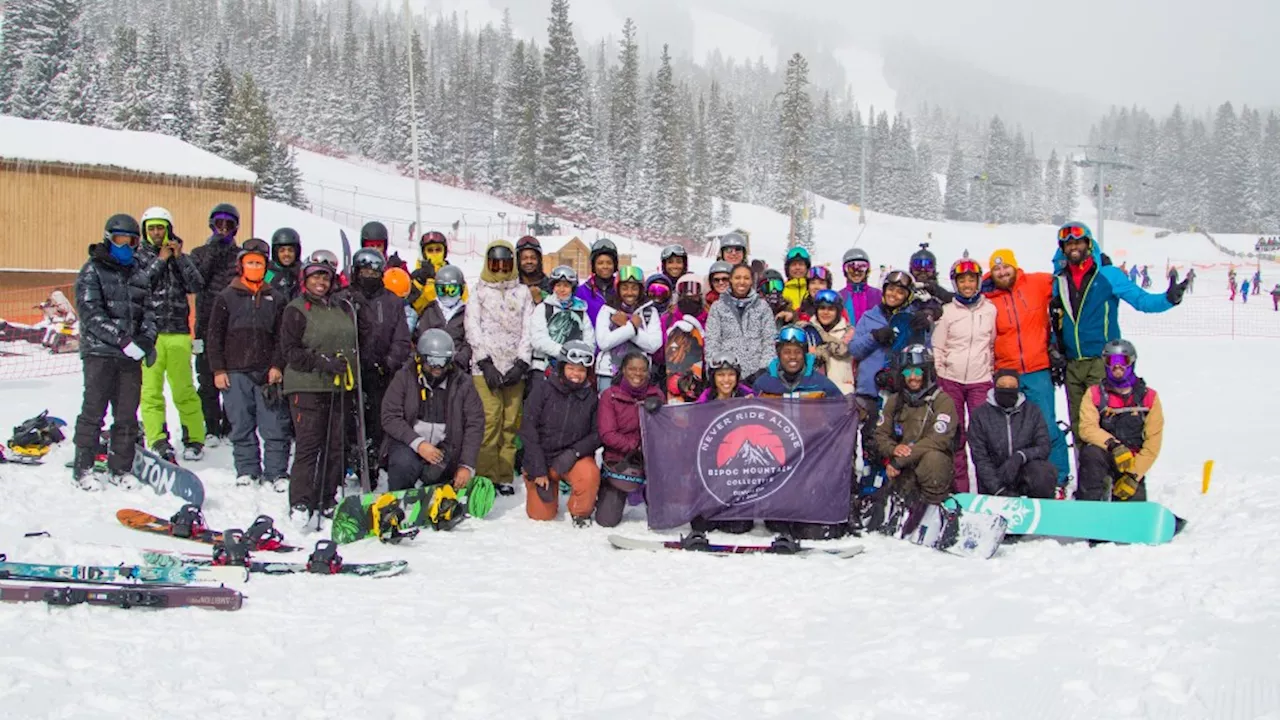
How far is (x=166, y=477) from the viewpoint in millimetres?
6828

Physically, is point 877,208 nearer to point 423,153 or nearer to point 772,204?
point 772,204

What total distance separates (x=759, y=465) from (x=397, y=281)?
381 centimetres

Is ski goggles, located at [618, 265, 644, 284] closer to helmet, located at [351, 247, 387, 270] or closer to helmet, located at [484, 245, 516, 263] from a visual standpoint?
helmet, located at [484, 245, 516, 263]

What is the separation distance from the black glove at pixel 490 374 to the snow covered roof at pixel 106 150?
2159cm

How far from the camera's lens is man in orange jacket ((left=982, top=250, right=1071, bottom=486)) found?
706 centimetres

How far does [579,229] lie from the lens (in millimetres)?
57094

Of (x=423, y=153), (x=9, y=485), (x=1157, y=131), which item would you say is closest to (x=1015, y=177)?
(x=1157, y=131)

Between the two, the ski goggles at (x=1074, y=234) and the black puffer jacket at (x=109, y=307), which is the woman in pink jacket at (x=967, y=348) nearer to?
the ski goggles at (x=1074, y=234)

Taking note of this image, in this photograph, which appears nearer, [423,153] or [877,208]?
[423,153]

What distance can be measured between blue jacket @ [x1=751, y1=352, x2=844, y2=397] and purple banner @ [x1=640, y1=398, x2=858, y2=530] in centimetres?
16

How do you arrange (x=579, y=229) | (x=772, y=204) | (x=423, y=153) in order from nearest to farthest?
1. (x=579, y=229)
2. (x=423, y=153)
3. (x=772, y=204)

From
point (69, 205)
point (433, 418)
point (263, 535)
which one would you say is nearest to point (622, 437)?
point (433, 418)

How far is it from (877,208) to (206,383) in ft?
327

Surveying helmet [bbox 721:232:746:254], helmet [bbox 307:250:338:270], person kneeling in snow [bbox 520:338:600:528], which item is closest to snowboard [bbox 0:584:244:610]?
person kneeling in snow [bbox 520:338:600:528]
